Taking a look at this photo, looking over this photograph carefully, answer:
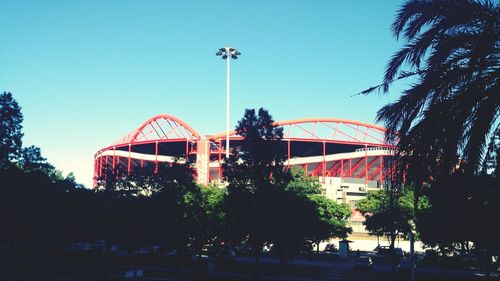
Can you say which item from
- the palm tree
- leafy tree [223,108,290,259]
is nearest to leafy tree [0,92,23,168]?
leafy tree [223,108,290,259]

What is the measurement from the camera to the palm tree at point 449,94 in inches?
307

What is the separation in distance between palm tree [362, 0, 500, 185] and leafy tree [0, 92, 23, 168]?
1282 inches

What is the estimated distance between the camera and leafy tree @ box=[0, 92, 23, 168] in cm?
3114

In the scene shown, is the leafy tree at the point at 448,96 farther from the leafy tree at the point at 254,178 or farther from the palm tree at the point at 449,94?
the leafy tree at the point at 254,178

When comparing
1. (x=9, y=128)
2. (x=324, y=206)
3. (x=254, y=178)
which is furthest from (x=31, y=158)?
(x=324, y=206)

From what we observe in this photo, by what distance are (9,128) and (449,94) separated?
34.0 metres

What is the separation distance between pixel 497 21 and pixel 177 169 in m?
22.0

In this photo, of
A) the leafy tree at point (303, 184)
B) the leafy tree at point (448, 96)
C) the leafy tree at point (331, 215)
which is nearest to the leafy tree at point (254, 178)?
the leafy tree at point (448, 96)

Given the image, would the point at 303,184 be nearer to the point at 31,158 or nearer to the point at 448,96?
the point at 31,158

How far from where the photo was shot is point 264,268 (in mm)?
30734

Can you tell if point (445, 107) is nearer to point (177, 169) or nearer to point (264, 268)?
point (177, 169)

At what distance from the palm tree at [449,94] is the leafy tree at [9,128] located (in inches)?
1282

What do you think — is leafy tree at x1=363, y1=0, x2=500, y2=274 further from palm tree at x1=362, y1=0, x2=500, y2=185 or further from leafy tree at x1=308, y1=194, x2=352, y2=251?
leafy tree at x1=308, y1=194, x2=352, y2=251

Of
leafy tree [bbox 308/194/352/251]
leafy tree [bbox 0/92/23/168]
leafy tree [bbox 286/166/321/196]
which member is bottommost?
leafy tree [bbox 308/194/352/251]
